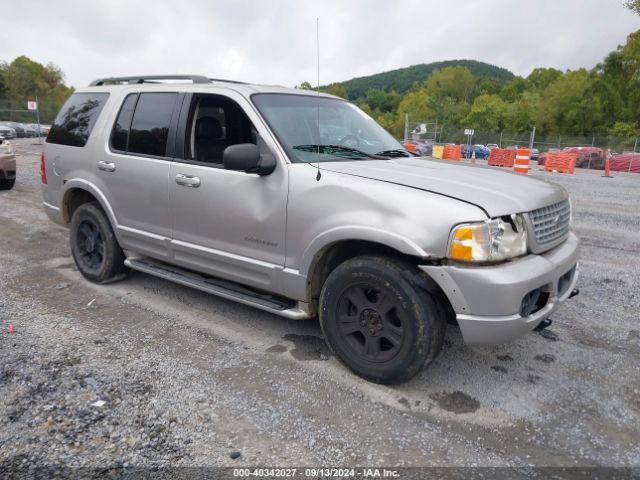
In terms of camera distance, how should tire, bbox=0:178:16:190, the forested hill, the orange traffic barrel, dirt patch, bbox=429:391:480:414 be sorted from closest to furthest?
dirt patch, bbox=429:391:480:414 → tire, bbox=0:178:16:190 → the orange traffic barrel → the forested hill

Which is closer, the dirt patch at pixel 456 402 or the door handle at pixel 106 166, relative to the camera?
the dirt patch at pixel 456 402

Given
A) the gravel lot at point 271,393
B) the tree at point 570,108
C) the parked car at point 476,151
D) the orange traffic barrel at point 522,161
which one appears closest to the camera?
the gravel lot at point 271,393

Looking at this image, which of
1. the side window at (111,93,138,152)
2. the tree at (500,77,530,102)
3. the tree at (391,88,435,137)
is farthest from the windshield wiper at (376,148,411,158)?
the tree at (500,77,530,102)

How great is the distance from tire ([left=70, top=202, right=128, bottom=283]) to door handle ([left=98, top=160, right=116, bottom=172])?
0.47 meters

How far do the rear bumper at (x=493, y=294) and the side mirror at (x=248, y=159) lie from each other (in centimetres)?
133

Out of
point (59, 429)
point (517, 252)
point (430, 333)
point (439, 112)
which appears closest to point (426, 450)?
point (430, 333)

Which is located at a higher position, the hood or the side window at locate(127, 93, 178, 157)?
the side window at locate(127, 93, 178, 157)

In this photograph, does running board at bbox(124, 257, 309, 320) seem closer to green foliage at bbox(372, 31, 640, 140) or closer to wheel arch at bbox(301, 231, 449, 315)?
wheel arch at bbox(301, 231, 449, 315)

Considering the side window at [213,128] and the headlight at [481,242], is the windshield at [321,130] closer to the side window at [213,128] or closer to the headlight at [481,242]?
the side window at [213,128]

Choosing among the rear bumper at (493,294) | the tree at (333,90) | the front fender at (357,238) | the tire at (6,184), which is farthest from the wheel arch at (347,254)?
the tire at (6,184)

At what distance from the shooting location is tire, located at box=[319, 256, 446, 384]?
297 cm

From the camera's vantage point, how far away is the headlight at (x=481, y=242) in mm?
2787

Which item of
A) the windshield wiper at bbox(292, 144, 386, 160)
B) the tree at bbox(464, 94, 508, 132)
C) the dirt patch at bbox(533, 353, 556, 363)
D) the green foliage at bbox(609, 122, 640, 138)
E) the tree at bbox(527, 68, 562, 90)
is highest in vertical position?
the tree at bbox(527, 68, 562, 90)

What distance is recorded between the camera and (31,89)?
66.6m
